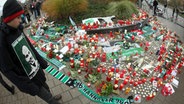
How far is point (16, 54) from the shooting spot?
238 centimetres

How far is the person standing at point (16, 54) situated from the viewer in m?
2.24

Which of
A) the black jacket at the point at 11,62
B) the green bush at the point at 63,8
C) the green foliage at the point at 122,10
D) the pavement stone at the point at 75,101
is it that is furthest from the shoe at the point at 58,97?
the green foliage at the point at 122,10

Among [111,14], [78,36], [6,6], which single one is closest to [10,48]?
[6,6]

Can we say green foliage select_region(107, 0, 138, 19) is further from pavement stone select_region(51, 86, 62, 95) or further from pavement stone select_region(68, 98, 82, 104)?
pavement stone select_region(68, 98, 82, 104)

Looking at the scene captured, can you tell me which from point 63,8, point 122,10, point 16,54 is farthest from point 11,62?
point 122,10

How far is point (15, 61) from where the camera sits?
246cm

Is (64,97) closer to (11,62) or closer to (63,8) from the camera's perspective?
(11,62)

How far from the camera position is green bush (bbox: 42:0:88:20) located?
22.9 feet

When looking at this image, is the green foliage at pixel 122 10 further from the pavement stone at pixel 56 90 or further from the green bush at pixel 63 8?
the pavement stone at pixel 56 90

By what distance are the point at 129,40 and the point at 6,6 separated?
4.38 meters

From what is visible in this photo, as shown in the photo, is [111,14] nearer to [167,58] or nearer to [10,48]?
[167,58]

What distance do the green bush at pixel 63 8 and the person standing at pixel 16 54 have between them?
4.51m

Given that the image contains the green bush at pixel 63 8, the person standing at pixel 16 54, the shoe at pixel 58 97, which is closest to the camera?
the person standing at pixel 16 54

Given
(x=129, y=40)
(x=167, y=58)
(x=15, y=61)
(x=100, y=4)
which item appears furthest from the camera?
(x=100, y=4)
